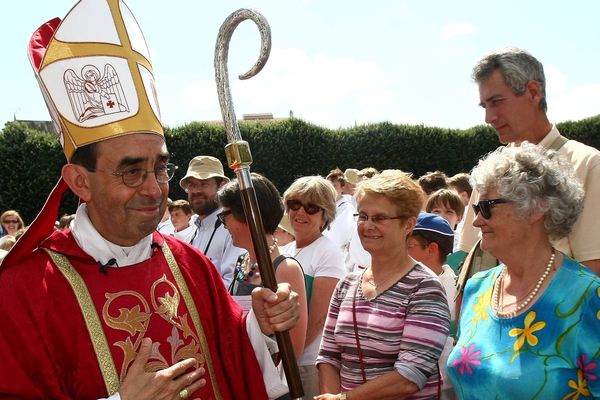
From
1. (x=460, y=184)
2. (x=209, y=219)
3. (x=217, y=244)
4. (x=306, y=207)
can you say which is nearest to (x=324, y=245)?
(x=306, y=207)

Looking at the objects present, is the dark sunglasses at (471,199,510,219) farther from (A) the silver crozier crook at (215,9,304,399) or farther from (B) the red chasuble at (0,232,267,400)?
(B) the red chasuble at (0,232,267,400)

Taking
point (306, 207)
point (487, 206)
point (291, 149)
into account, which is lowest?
point (291, 149)

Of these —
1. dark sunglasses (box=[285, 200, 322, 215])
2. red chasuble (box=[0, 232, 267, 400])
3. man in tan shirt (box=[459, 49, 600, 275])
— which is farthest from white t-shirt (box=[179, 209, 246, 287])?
man in tan shirt (box=[459, 49, 600, 275])

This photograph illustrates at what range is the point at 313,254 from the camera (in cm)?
424

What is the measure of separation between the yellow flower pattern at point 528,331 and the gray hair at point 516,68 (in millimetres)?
1280

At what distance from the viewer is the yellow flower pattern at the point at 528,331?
251 centimetres

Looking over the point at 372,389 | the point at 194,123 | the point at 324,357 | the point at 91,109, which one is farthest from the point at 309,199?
the point at 194,123

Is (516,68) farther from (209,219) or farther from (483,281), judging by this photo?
(209,219)

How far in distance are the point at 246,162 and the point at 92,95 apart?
67 cm

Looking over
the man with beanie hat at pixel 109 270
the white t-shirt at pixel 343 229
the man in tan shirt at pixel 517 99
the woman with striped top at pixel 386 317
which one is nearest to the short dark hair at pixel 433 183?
the white t-shirt at pixel 343 229

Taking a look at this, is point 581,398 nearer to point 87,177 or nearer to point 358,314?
point 358,314

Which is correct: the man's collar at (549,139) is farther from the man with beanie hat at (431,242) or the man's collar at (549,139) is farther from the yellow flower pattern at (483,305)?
the man with beanie hat at (431,242)

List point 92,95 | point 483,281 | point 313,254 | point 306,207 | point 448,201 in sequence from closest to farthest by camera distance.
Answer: point 92,95 → point 483,281 → point 313,254 → point 306,207 → point 448,201

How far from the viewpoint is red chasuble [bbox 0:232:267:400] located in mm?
2221
